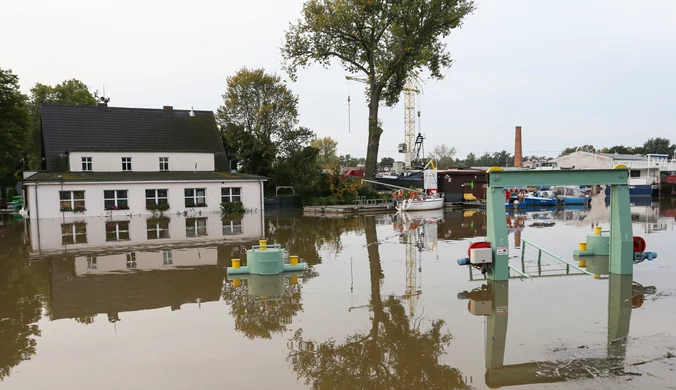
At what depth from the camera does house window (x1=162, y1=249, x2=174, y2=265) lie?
596 inches

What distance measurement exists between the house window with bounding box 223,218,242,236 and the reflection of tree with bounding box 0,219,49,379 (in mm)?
8112

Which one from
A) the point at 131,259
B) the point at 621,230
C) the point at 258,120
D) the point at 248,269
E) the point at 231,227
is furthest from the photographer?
the point at 258,120

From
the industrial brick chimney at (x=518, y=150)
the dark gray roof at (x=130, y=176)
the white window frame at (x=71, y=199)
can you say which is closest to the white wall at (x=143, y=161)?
the dark gray roof at (x=130, y=176)

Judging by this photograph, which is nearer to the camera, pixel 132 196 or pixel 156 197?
pixel 132 196

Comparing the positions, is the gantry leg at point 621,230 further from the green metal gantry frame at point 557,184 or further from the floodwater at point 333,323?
the floodwater at point 333,323

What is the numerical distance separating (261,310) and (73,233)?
55.3 feet

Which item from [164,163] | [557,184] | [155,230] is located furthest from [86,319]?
[164,163]

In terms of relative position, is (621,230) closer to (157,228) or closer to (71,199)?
(157,228)

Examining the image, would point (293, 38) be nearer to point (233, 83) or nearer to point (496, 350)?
point (233, 83)

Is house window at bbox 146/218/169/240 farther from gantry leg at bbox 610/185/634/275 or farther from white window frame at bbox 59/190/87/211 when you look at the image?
gantry leg at bbox 610/185/634/275

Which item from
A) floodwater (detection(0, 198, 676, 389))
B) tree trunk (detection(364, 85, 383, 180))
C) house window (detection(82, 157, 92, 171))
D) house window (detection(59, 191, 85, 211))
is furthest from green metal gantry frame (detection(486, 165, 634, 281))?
house window (detection(82, 157, 92, 171))

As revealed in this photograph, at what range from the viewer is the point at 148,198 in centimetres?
3169

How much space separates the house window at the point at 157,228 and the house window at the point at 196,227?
99 centimetres

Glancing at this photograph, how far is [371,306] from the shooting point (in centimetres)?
998
